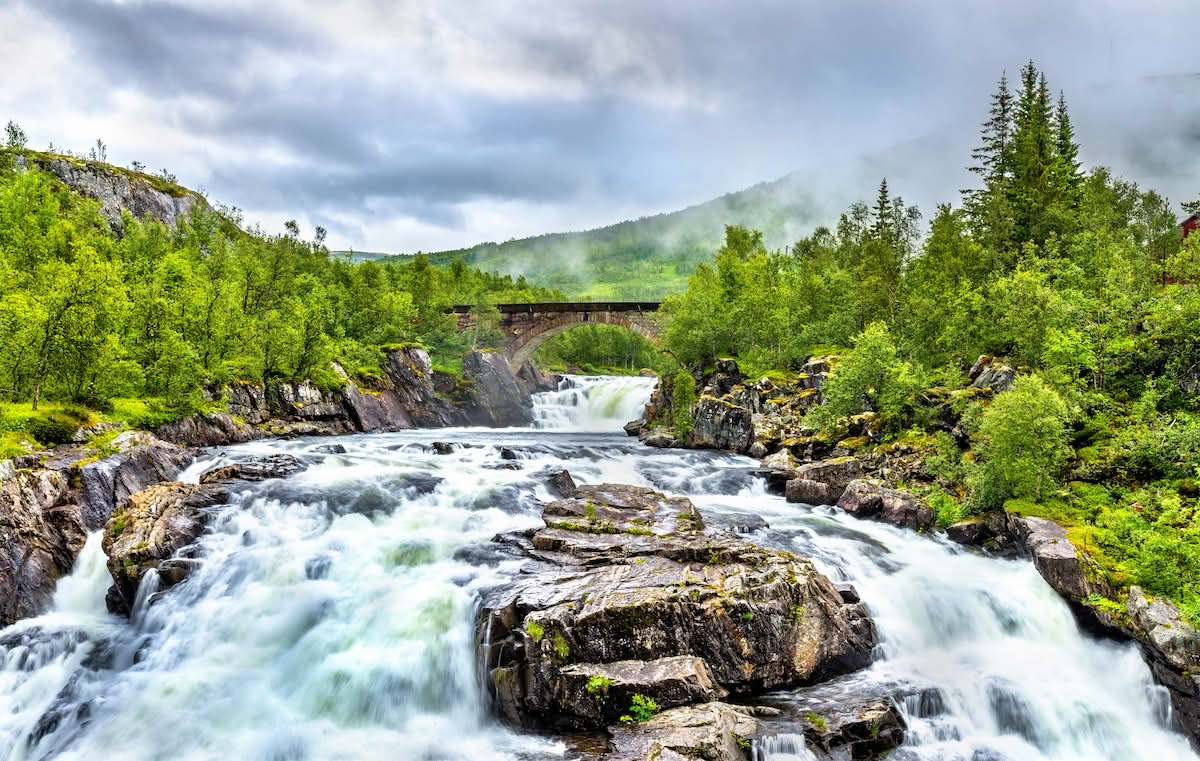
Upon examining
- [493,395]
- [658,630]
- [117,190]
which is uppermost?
[117,190]

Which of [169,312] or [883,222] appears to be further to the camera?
[883,222]

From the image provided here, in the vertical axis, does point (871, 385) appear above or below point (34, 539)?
above

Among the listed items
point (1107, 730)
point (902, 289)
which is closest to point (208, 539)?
point (1107, 730)

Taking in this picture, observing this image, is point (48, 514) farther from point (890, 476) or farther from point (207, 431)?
point (890, 476)

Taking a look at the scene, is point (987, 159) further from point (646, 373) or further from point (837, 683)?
point (646, 373)

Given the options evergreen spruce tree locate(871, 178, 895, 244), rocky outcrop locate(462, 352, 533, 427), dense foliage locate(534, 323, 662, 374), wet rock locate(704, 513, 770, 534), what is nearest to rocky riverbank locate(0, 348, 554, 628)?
rocky outcrop locate(462, 352, 533, 427)

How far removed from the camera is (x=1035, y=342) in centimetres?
2584

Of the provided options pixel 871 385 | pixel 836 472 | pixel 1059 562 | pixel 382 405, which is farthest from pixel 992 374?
pixel 382 405

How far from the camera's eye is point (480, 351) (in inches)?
2756

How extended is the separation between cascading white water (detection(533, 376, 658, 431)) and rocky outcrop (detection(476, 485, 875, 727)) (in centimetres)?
4630

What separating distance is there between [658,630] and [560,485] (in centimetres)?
1257

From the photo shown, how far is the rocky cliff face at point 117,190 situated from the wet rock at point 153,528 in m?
75.6

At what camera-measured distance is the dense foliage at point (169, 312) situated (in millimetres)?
24234

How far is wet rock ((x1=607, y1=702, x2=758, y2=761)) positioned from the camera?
9.62 meters
